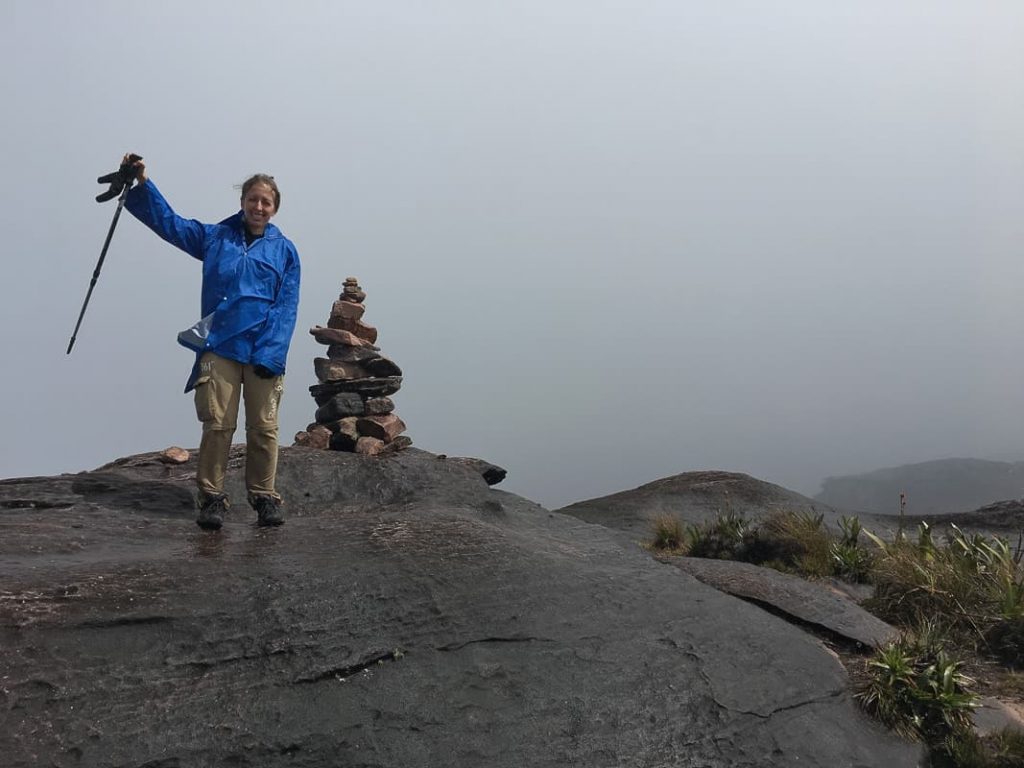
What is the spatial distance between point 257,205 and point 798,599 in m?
7.12

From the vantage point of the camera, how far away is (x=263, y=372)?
671 cm

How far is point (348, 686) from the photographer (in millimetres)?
4754

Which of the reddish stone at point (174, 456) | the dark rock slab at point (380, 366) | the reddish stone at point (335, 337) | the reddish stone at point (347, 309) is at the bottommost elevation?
the reddish stone at point (174, 456)

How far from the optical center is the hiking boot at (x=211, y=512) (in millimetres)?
6641

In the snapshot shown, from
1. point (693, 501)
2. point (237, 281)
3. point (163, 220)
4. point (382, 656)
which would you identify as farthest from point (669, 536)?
point (163, 220)

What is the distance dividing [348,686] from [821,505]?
17.4 meters

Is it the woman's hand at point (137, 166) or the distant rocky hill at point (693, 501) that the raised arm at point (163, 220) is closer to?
the woman's hand at point (137, 166)

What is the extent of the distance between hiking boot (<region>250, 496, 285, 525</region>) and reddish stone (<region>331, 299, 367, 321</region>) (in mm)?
6386

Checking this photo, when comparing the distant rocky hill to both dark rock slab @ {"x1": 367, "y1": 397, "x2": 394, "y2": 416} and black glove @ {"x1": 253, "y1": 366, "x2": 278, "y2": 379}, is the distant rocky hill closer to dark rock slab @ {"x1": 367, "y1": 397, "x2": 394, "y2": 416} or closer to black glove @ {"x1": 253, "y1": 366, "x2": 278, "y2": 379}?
dark rock slab @ {"x1": 367, "y1": 397, "x2": 394, "y2": 416}

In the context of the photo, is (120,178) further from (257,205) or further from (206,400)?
(206,400)

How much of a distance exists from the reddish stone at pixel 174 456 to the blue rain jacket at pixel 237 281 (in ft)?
→ 14.0

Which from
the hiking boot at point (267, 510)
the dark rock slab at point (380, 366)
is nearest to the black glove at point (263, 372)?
the hiking boot at point (267, 510)

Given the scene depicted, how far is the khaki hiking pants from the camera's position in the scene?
655cm

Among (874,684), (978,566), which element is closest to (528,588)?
(874,684)
